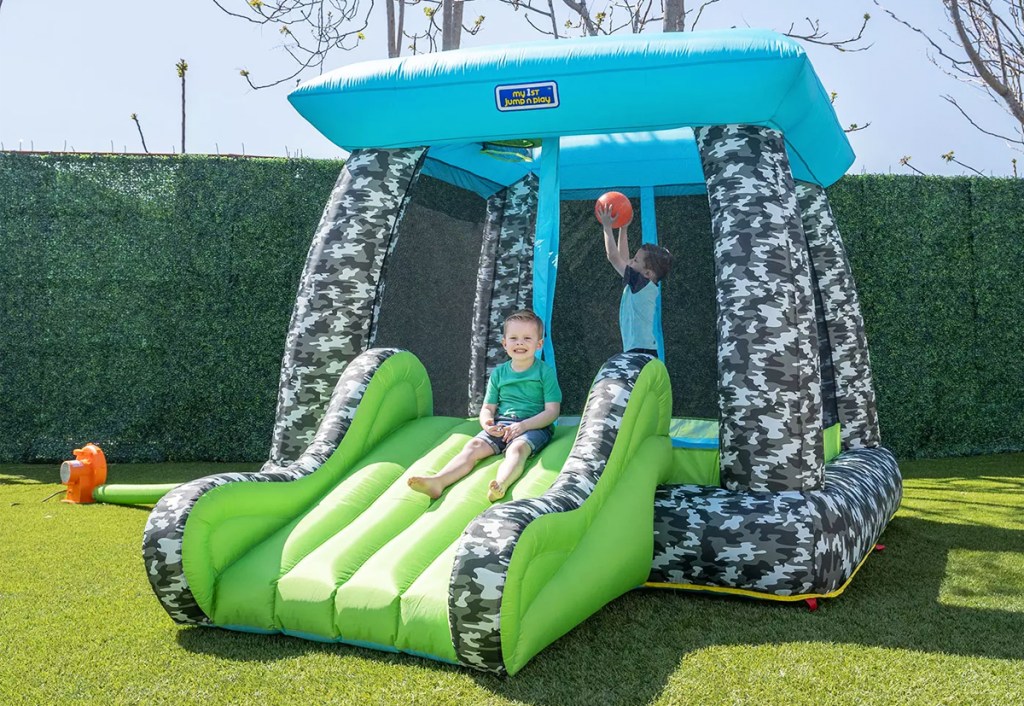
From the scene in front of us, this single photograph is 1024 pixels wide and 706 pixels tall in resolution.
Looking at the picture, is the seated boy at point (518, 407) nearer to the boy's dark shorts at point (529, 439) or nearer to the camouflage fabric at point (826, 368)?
the boy's dark shorts at point (529, 439)

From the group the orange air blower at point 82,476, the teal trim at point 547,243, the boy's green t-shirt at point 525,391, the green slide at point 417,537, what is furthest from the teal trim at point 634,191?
the orange air blower at point 82,476

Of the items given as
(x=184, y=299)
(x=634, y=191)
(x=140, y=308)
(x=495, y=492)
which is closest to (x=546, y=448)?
(x=495, y=492)

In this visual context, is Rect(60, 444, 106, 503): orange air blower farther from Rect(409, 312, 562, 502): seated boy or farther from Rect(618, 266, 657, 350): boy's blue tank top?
Rect(618, 266, 657, 350): boy's blue tank top

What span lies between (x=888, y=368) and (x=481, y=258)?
3.87m

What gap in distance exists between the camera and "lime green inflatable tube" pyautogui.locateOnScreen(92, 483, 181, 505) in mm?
5721

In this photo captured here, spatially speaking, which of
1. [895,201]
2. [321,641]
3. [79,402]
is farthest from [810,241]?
[79,402]

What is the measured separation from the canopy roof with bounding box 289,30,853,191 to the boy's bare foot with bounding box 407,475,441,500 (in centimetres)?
167

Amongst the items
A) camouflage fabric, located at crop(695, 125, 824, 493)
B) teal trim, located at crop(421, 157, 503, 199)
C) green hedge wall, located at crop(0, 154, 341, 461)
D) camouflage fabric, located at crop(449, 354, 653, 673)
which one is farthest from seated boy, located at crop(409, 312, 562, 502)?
green hedge wall, located at crop(0, 154, 341, 461)

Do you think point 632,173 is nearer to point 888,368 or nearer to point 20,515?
point 888,368

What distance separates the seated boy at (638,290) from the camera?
500cm

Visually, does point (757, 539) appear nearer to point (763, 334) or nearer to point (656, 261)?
point (763, 334)

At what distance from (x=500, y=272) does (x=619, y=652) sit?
134 inches

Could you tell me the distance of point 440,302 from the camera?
586 cm

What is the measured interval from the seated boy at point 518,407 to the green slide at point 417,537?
0.07 m
